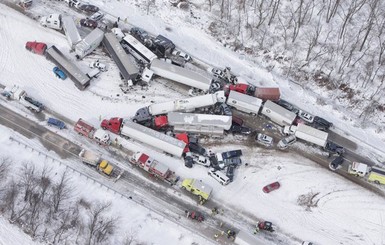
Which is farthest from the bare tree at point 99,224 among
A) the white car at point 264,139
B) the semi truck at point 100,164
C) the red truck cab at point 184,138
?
the white car at point 264,139

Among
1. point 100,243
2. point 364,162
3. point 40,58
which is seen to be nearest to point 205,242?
point 100,243

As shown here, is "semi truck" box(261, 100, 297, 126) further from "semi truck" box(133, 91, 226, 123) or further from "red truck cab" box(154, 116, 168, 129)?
"red truck cab" box(154, 116, 168, 129)

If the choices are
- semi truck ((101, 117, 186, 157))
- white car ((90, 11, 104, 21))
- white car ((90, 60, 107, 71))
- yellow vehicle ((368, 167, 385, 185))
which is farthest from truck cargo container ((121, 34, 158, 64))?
yellow vehicle ((368, 167, 385, 185))

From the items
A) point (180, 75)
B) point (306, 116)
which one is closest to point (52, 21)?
point (180, 75)

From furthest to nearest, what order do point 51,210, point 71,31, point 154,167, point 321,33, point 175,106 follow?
point 321,33 → point 71,31 → point 175,106 → point 154,167 → point 51,210

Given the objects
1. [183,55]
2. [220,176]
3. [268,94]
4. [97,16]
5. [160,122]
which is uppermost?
[97,16]

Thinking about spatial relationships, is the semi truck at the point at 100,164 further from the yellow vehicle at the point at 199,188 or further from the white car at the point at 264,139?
the white car at the point at 264,139

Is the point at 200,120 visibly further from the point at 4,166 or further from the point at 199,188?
the point at 4,166
